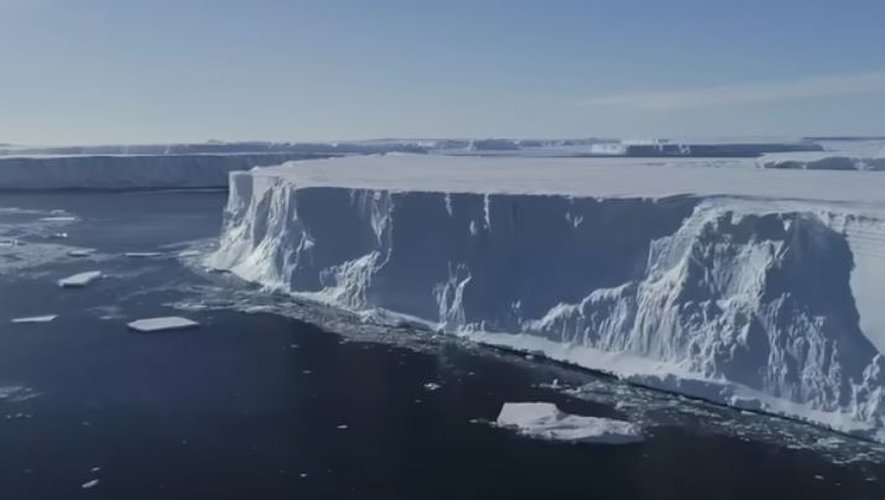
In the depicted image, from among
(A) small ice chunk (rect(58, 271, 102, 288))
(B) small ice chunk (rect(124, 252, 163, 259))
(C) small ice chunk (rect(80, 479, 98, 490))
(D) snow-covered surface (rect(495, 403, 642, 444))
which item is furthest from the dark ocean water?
(B) small ice chunk (rect(124, 252, 163, 259))

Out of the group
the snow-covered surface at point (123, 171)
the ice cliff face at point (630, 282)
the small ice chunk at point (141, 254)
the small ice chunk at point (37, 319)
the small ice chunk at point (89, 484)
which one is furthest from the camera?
the snow-covered surface at point (123, 171)

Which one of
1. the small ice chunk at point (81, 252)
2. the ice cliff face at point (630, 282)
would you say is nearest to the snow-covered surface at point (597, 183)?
the ice cliff face at point (630, 282)

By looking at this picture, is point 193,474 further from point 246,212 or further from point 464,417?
point 246,212

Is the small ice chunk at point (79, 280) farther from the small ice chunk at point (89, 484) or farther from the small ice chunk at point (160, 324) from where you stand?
the small ice chunk at point (89, 484)

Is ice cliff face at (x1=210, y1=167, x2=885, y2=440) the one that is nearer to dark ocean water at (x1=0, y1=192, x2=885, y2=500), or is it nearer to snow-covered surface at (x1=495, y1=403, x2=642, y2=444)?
Result: dark ocean water at (x1=0, y1=192, x2=885, y2=500)

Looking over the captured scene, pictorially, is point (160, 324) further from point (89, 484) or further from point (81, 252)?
point (81, 252)

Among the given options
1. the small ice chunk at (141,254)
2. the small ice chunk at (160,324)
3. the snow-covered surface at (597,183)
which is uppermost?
the snow-covered surface at (597,183)
